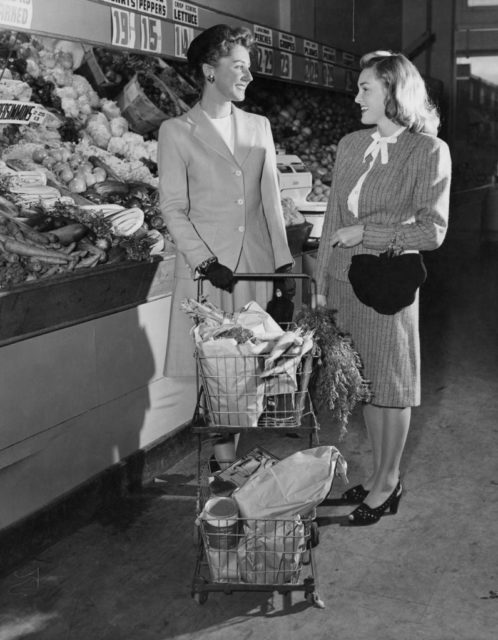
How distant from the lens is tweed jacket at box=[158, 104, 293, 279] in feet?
10.7

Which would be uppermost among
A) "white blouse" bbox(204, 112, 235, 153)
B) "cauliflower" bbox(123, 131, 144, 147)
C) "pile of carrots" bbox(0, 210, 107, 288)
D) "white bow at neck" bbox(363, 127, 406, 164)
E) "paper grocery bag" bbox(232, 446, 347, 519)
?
"cauliflower" bbox(123, 131, 144, 147)

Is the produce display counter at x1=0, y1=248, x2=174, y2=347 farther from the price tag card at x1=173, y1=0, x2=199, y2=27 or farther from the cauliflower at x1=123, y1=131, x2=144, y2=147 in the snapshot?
the price tag card at x1=173, y1=0, x2=199, y2=27

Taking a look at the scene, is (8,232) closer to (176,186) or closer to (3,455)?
(176,186)

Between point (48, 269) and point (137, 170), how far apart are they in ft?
6.01

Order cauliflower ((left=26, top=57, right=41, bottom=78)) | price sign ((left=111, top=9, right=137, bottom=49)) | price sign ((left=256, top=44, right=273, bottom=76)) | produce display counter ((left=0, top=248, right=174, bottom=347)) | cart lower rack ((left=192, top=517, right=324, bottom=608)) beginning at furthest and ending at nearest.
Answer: price sign ((left=256, top=44, right=273, bottom=76))
cauliflower ((left=26, top=57, right=41, bottom=78))
price sign ((left=111, top=9, right=137, bottom=49))
produce display counter ((left=0, top=248, right=174, bottom=347))
cart lower rack ((left=192, top=517, right=324, bottom=608))

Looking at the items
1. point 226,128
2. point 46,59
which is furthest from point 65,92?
point 226,128

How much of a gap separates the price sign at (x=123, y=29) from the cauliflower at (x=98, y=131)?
2.23ft

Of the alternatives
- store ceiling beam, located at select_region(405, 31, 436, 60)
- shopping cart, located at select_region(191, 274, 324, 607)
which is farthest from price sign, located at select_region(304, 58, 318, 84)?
store ceiling beam, located at select_region(405, 31, 436, 60)

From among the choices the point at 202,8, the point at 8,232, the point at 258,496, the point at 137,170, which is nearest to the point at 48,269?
the point at 8,232

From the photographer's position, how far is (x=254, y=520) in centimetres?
279

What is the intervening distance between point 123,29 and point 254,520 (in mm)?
2834

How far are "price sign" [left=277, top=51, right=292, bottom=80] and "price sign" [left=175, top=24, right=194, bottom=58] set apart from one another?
1619 millimetres

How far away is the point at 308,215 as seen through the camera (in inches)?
234

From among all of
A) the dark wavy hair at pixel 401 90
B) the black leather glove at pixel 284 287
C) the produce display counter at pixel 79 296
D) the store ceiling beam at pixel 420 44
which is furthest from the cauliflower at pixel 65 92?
the store ceiling beam at pixel 420 44
